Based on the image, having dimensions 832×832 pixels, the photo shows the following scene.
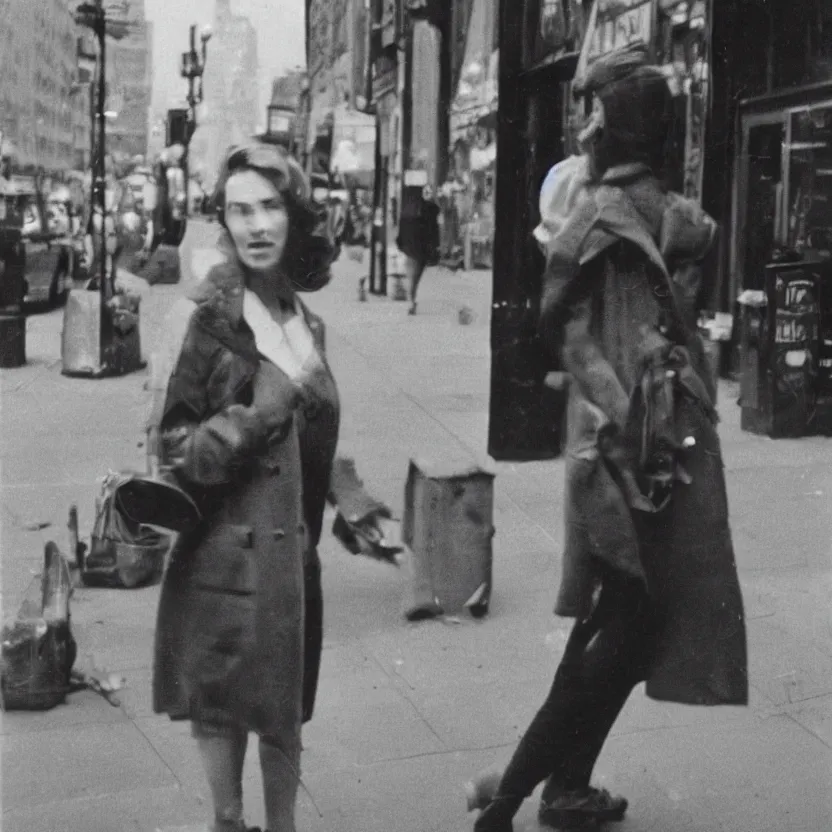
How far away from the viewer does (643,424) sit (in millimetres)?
3252

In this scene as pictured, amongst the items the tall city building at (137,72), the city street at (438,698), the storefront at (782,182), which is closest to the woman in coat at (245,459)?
the city street at (438,698)

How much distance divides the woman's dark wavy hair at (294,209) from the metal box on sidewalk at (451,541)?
2146mm

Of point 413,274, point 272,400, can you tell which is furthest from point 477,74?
point 272,400

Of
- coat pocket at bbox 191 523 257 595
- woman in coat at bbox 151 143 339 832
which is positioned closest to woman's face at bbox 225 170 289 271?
woman in coat at bbox 151 143 339 832

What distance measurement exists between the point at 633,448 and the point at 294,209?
0.97 m

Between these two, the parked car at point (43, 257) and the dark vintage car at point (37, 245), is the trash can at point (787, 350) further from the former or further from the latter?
the parked car at point (43, 257)

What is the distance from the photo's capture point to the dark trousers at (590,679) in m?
3.36

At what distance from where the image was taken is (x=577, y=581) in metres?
3.43

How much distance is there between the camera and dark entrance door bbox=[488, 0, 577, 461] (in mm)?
7973

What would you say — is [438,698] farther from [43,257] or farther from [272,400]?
[43,257]

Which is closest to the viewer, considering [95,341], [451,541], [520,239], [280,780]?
[280,780]

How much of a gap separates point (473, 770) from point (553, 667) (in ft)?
3.09

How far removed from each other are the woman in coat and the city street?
247 millimetres

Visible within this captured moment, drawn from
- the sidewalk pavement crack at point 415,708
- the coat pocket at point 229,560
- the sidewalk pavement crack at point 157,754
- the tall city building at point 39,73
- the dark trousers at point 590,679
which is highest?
the tall city building at point 39,73
